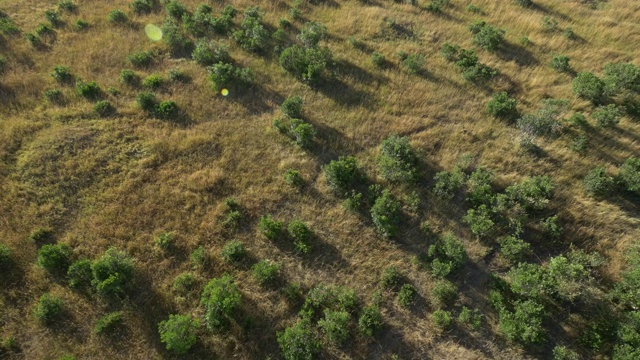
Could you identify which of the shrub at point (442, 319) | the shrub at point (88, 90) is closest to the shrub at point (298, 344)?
the shrub at point (442, 319)

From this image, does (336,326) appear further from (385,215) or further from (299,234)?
(385,215)

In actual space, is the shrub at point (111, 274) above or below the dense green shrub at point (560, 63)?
below

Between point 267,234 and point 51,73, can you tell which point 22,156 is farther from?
point 267,234

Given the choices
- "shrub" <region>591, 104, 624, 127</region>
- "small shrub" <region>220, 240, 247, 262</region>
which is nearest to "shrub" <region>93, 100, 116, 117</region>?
"small shrub" <region>220, 240, 247, 262</region>

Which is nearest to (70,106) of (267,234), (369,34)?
(267,234)

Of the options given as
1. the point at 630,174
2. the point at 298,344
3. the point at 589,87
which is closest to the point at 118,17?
the point at 298,344

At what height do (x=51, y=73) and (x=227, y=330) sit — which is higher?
(x=51, y=73)

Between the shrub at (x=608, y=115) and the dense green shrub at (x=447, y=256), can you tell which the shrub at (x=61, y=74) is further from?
the shrub at (x=608, y=115)
